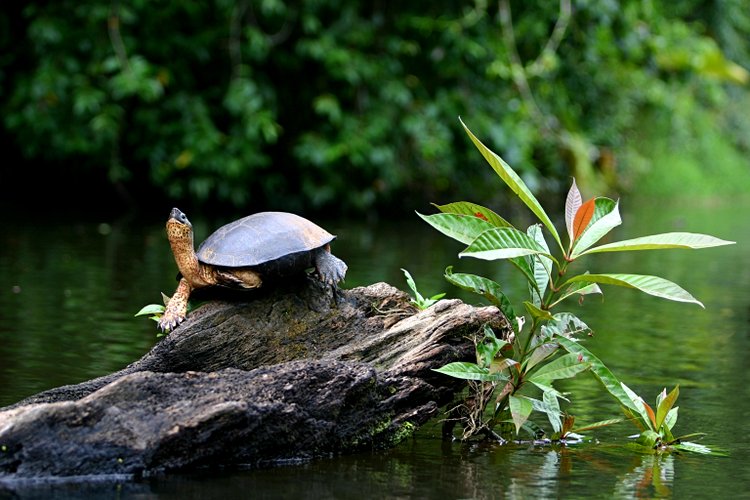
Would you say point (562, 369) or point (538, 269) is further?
point (538, 269)

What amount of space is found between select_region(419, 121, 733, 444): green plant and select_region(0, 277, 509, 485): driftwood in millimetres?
150

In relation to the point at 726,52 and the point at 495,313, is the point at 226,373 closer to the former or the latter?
the point at 495,313

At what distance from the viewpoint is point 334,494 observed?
3359mm

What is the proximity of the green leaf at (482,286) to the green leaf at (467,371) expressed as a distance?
0.30 m

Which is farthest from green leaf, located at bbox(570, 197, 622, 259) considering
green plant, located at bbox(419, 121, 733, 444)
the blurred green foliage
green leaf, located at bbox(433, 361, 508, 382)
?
the blurred green foliage

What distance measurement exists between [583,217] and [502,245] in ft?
1.29

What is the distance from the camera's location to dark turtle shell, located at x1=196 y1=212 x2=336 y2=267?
4.24 m

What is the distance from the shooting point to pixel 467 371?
159 inches

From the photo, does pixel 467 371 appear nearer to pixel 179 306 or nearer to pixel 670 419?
pixel 670 419

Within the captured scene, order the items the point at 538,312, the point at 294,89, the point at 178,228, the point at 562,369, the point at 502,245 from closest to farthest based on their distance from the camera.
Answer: the point at 502,245 < the point at 538,312 < the point at 562,369 < the point at 178,228 < the point at 294,89

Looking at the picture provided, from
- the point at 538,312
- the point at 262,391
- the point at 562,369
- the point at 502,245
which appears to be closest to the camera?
the point at 262,391

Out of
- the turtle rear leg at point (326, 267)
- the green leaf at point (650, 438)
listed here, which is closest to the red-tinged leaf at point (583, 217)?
the green leaf at point (650, 438)

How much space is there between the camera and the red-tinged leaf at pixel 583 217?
13.2 feet

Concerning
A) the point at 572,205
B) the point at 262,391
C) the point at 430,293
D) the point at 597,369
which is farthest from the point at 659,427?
the point at 430,293
